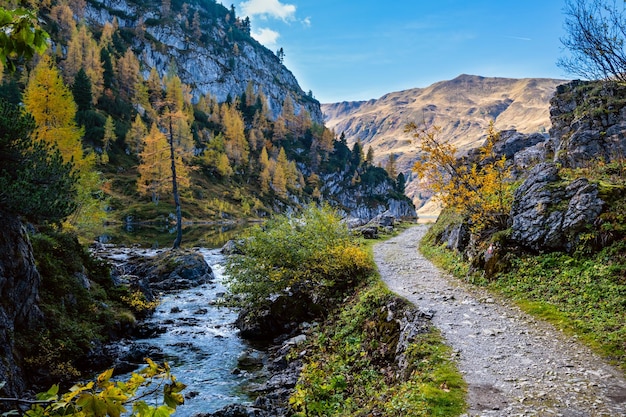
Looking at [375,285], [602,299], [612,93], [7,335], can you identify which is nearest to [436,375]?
[602,299]

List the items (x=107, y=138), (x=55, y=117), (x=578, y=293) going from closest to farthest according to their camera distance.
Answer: (x=578, y=293), (x=55, y=117), (x=107, y=138)

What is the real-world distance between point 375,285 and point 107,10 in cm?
24054

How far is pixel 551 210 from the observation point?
15875 mm

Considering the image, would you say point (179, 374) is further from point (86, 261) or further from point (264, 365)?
point (86, 261)

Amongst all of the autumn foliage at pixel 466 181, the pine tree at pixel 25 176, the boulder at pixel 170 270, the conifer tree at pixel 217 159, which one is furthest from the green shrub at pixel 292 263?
the conifer tree at pixel 217 159

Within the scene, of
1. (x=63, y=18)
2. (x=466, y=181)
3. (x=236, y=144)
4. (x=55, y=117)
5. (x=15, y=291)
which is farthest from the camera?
Answer: (x=63, y=18)

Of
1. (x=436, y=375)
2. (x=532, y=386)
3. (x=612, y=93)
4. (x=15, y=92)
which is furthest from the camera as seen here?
(x=15, y=92)

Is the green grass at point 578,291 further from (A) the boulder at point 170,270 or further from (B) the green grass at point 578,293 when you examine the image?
(A) the boulder at point 170,270

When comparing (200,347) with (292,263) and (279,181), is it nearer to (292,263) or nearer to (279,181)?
(292,263)

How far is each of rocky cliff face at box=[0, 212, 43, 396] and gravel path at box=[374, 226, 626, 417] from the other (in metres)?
13.5

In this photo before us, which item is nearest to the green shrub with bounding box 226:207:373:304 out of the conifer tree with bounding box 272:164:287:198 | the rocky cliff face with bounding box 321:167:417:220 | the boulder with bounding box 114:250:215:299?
the boulder with bounding box 114:250:215:299

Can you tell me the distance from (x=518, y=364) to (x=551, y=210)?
8.99 metres

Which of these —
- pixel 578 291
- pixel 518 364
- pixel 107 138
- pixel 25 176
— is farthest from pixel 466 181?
pixel 107 138

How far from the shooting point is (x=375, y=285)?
17969mm
